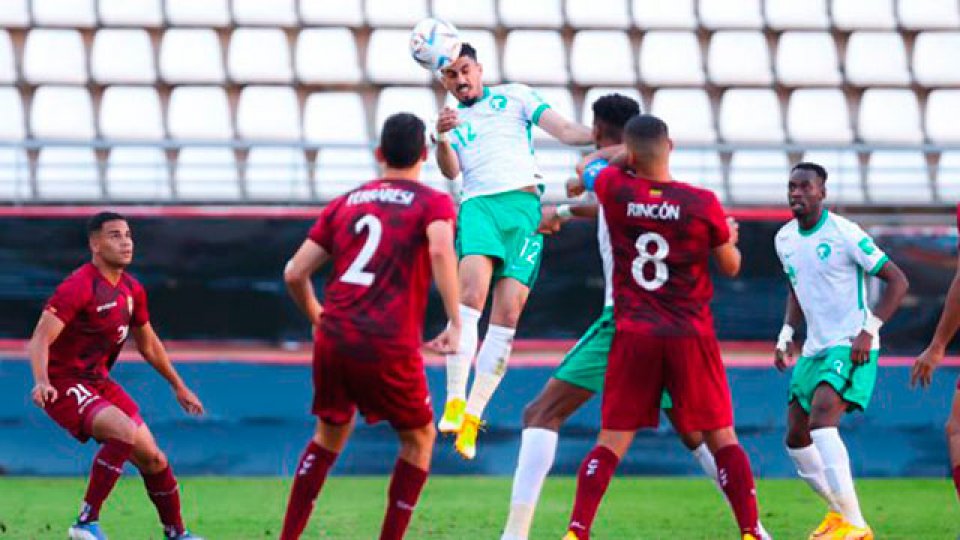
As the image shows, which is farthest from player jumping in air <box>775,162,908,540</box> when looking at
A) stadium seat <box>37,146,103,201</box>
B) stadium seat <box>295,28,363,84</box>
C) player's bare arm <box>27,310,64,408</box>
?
stadium seat <box>295,28,363,84</box>

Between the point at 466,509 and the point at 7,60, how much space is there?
8815 mm

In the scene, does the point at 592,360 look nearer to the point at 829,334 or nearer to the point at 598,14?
the point at 829,334

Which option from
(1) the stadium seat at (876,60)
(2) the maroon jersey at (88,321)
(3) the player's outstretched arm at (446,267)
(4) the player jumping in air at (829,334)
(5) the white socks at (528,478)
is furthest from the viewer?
(1) the stadium seat at (876,60)

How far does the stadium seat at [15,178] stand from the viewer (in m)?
15.7

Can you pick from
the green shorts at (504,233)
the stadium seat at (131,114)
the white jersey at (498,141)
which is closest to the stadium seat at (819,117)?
the stadium seat at (131,114)

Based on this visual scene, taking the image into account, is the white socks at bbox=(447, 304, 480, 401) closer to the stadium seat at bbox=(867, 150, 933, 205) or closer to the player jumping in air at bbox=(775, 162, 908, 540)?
the player jumping in air at bbox=(775, 162, 908, 540)

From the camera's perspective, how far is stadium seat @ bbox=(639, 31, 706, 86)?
19.1 meters

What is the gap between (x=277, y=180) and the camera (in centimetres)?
1605

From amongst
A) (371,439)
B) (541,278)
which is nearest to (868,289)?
(541,278)

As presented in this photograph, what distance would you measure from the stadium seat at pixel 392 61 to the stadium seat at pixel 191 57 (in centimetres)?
154

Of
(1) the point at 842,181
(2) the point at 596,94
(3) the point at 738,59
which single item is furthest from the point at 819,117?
(1) the point at 842,181

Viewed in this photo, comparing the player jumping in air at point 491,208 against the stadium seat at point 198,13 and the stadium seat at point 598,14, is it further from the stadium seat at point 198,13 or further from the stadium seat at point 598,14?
the stadium seat at point 598,14

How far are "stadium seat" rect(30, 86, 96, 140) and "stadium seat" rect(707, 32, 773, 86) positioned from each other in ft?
21.2

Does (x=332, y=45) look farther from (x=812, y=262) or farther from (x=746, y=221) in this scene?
(x=812, y=262)
